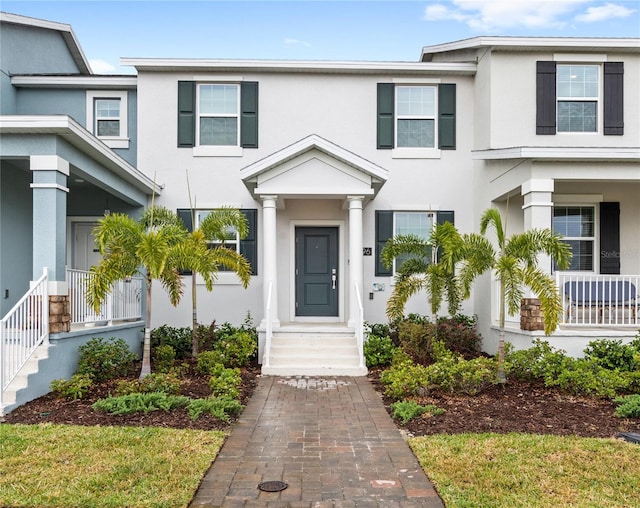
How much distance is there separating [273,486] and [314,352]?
5652 millimetres

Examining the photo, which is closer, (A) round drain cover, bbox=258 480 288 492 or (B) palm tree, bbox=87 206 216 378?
(A) round drain cover, bbox=258 480 288 492

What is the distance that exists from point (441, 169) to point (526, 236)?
4587 millimetres

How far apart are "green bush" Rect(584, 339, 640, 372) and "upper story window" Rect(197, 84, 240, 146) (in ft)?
26.5

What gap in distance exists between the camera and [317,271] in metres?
12.4

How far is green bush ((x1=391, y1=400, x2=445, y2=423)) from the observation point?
6.64 metres

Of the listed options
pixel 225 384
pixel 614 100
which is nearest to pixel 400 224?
pixel 614 100

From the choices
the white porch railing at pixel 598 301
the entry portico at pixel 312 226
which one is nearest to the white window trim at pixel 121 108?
the entry portico at pixel 312 226

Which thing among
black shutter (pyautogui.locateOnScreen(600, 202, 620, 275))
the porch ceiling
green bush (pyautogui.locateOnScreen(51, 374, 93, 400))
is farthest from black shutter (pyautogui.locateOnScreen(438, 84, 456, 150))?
green bush (pyautogui.locateOnScreen(51, 374, 93, 400))

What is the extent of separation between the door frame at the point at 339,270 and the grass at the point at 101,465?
6.33 meters

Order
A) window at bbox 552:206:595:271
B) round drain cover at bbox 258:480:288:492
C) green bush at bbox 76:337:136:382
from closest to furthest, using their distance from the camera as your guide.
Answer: round drain cover at bbox 258:480:288:492, green bush at bbox 76:337:136:382, window at bbox 552:206:595:271

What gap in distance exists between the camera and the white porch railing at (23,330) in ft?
23.0

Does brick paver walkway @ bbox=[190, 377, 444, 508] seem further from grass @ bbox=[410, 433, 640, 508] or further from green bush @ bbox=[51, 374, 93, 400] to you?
green bush @ bbox=[51, 374, 93, 400]

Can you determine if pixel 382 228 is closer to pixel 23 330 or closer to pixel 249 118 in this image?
pixel 249 118

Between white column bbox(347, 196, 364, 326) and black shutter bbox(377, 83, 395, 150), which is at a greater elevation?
black shutter bbox(377, 83, 395, 150)
